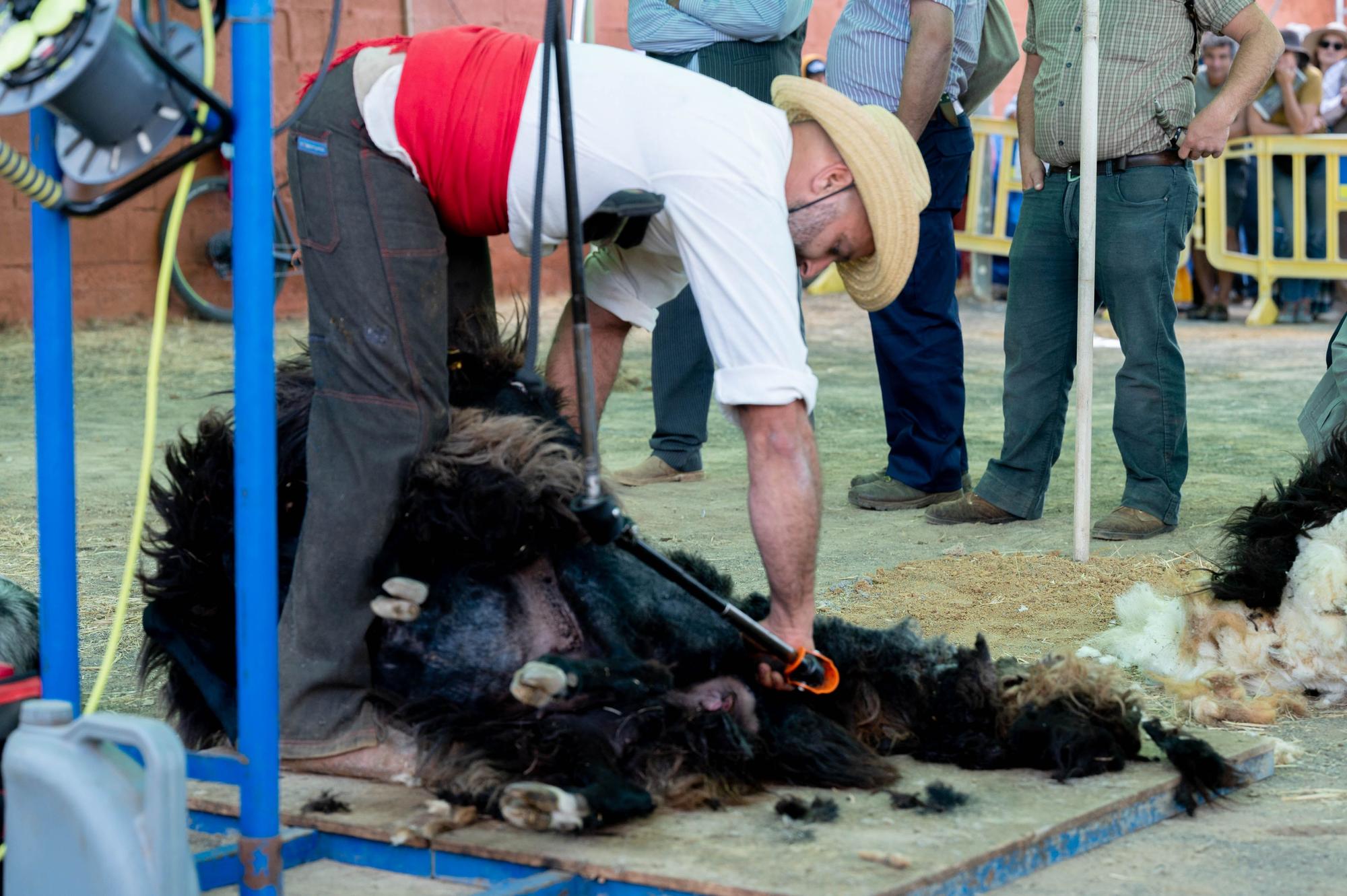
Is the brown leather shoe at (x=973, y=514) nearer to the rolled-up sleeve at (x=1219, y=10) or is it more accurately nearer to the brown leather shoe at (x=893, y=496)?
the brown leather shoe at (x=893, y=496)

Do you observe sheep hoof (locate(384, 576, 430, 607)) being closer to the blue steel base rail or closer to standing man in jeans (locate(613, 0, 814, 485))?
the blue steel base rail

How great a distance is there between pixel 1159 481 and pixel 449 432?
2.81m

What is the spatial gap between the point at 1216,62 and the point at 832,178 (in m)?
8.84

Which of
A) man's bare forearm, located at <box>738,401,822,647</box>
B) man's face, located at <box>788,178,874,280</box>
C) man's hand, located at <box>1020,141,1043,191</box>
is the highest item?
man's hand, located at <box>1020,141,1043,191</box>

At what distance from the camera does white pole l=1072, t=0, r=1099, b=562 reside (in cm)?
428

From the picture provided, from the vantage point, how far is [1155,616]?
3465 millimetres

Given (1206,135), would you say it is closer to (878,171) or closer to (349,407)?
(878,171)

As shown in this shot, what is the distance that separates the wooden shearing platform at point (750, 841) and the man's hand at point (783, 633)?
0.62ft

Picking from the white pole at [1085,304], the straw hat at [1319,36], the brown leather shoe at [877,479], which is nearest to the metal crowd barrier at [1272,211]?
the straw hat at [1319,36]

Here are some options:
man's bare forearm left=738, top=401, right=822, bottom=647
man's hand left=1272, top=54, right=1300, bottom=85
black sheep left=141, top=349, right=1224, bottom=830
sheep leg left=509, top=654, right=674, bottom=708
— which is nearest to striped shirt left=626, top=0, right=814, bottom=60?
black sheep left=141, top=349, right=1224, bottom=830

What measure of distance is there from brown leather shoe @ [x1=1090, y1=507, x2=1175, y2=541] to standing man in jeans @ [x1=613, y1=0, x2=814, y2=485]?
140cm

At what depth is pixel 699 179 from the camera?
2473mm

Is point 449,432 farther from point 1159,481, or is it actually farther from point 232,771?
point 1159,481

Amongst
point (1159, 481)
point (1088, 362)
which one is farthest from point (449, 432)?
point (1159, 481)
